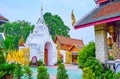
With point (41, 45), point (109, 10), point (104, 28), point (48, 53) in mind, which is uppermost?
point (41, 45)

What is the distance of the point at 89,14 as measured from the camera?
8.93 metres

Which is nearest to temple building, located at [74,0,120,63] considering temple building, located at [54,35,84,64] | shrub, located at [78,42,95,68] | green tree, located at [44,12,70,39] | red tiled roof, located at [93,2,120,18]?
red tiled roof, located at [93,2,120,18]

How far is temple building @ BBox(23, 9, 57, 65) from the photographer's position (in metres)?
27.0

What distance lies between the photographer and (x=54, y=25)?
46.8 metres

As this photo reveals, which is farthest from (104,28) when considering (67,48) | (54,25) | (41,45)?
(54,25)

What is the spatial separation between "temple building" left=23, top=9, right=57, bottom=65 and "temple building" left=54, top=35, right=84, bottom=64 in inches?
157

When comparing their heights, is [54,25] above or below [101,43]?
above

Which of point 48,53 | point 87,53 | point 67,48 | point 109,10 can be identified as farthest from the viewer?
point 67,48

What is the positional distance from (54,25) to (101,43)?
38518 millimetres

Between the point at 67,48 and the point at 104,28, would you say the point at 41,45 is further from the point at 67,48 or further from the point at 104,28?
the point at 104,28

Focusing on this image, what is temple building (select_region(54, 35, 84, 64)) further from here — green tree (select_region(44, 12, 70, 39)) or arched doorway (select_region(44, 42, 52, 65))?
green tree (select_region(44, 12, 70, 39))

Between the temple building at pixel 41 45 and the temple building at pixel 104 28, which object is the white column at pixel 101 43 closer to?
the temple building at pixel 104 28

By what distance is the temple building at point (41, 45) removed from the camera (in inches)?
1063

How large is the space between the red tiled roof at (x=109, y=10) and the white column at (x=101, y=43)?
436mm
